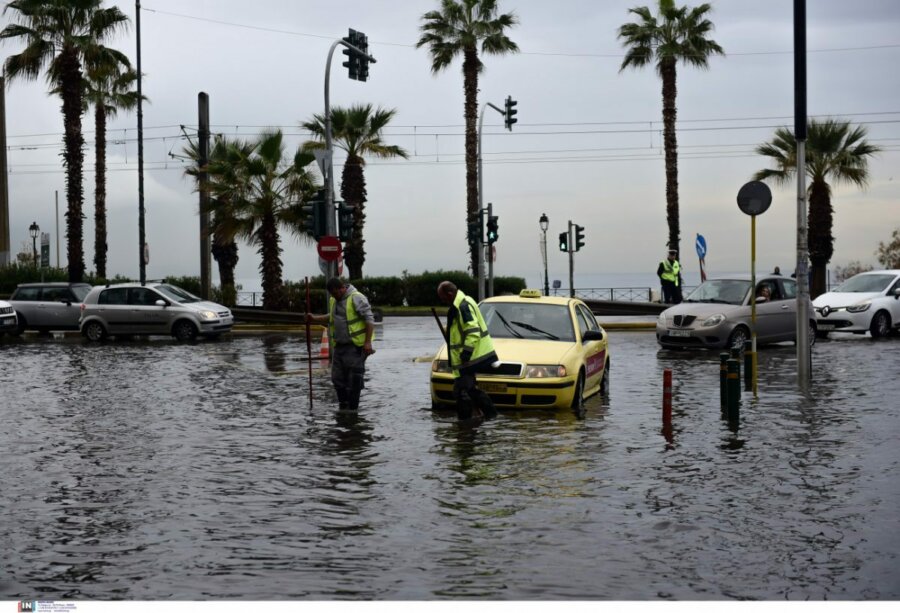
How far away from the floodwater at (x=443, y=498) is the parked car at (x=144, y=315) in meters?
13.2

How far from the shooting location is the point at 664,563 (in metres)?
6.86

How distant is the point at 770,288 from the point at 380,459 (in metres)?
16.0

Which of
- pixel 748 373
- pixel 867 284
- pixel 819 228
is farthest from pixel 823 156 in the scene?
pixel 748 373

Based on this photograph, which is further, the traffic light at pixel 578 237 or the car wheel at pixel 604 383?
the traffic light at pixel 578 237

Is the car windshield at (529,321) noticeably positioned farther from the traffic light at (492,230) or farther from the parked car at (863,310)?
the traffic light at (492,230)

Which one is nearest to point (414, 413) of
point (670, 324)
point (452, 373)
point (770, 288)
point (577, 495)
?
point (452, 373)

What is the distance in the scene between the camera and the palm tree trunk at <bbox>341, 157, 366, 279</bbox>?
Answer: 49.9m

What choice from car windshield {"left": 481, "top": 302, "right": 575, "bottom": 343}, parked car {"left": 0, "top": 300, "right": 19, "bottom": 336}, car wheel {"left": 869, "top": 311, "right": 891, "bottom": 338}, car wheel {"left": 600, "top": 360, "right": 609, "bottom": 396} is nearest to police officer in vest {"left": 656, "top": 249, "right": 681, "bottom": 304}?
car wheel {"left": 869, "top": 311, "right": 891, "bottom": 338}

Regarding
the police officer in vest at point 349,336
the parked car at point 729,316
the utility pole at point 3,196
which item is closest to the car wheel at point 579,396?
the police officer in vest at point 349,336

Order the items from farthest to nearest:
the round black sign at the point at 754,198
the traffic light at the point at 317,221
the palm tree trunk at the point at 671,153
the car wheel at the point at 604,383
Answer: the palm tree trunk at the point at 671,153 → the traffic light at the point at 317,221 → the round black sign at the point at 754,198 → the car wheel at the point at 604,383

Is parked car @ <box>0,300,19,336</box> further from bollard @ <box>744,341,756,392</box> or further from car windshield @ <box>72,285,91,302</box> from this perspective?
bollard @ <box>744,341,756,392</box>

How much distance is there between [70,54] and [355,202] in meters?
12.7

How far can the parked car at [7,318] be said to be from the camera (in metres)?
32.1

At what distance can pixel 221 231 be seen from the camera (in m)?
39.9
